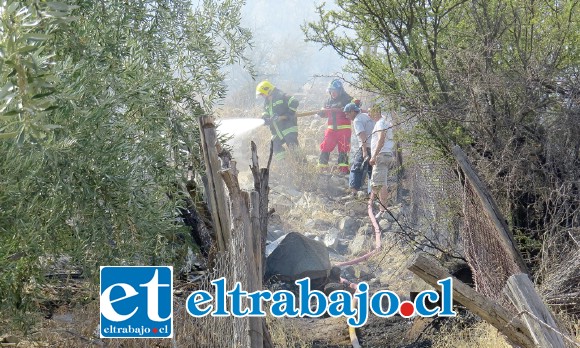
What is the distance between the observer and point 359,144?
476 inches

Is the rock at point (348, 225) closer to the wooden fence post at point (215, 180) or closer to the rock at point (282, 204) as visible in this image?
the rock at point (282, 204)

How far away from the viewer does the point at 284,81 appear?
1443 inches

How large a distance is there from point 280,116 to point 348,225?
4.14 meters

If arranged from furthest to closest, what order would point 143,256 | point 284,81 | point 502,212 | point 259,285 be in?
point 284,81 → point 502,212 → point 143,256 → point 259,285

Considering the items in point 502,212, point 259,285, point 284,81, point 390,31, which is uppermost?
point 284,81

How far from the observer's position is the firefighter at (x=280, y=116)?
15219 millimetres

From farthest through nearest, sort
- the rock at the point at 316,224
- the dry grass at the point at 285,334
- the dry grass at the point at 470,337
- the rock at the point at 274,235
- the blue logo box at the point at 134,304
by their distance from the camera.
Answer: the rock at the point at 316,224 → the rock at the point at 274,235 → the dry grass at the point at 285,334 → the dry grass at the point at 470,337 → the blue logo box at the point at 134,304

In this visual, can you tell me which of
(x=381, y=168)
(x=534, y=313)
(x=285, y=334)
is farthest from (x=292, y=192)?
(x=534, y=313)

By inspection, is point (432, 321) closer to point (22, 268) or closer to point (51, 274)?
point (51, 274)

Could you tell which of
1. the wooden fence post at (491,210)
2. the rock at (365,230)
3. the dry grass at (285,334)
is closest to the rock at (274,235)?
the rock at (365,230)

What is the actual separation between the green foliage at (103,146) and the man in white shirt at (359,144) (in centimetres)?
600

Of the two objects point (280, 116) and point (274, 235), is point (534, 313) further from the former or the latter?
point (280, 116)

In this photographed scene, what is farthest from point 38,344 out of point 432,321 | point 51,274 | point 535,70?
point 535,70

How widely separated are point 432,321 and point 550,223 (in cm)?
129
